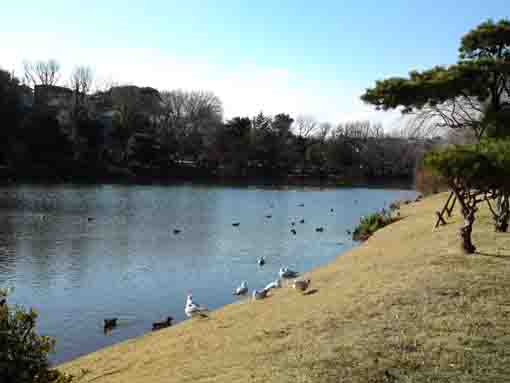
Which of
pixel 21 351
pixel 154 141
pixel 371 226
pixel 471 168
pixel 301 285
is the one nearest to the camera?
pixel 21 351

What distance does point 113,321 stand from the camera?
13.3 meters

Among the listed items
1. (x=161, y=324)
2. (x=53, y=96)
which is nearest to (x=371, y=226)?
(x=161, y=324)

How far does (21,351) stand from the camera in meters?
5.49

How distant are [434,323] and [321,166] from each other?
89482 mm

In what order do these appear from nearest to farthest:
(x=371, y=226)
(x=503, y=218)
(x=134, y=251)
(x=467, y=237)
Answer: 1. (x=467, y=237)
2. (x=503, y=218)
3. (x=134, y=251)
4. (x=371, y=226)

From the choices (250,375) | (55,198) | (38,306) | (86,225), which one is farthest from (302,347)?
(55,198)

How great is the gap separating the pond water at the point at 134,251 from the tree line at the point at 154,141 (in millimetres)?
17413

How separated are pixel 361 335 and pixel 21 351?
4.36 metres

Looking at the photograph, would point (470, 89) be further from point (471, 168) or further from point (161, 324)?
point (161, 324)

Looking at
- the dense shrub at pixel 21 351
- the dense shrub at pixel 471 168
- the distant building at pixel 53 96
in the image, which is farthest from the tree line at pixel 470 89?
the distant building at pixel 53 96

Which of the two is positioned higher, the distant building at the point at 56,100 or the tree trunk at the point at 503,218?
the distant building at the point at 56,100

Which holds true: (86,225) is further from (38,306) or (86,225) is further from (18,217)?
(38,306)

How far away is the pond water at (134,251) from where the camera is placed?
47.8ft

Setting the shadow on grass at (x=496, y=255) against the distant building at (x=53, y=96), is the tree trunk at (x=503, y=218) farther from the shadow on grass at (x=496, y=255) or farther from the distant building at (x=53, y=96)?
the distant building at (x=53, y=96)
